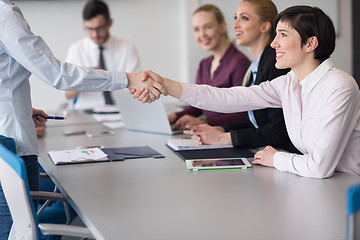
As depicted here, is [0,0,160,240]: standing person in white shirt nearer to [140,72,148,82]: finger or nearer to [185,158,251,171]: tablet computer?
[140,72,148,82]: finger

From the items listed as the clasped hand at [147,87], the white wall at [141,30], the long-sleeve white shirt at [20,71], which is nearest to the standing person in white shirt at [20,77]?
the long-sleeve white shirt at [20,71]

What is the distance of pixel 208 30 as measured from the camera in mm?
3596

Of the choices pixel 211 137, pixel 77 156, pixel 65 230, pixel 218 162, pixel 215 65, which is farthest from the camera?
pixel 215 65

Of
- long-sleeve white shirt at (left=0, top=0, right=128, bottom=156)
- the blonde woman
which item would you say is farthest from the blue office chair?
the blonde woman

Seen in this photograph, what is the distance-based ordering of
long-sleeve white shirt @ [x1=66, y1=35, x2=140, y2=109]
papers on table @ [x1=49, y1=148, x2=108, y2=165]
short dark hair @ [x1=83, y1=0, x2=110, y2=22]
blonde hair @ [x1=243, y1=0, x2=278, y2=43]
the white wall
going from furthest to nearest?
the white wall → long-sleeve white shirt @ [x1=66, y1=35, x2=140, y2=109] → short dark hair @ [x1=83, y1=0, x2=110, y2=22] → blonde hair @ [x1=243, y1=0, x2=278, y2=43] → papers on table @ [x1=49, y1=148, x2=108, y2=165]

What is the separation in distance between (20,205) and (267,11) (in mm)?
1713

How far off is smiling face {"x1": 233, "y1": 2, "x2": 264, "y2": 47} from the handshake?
22.8 inches

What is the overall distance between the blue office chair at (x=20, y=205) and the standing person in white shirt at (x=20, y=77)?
0.18 metres

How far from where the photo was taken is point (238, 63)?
10.7 ft

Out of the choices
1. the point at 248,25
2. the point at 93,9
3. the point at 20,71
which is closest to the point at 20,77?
the point at 20,71

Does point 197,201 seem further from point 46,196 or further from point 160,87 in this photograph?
point 160,87

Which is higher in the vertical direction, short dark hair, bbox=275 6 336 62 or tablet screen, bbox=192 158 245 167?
short dark hair, bbox=275 6 336 62

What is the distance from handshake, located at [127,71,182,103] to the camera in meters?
2.29

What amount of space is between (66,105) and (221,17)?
1.85 meters
